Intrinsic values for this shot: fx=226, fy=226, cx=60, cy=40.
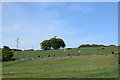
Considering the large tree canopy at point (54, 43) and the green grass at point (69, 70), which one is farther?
the large tree canopy at point (54, 43)

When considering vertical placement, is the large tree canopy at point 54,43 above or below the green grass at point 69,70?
above

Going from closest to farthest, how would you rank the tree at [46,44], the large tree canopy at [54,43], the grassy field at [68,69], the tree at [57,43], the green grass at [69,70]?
the green grass at [69,70] < the grassy field at [68,69] < the tree at [57,43] < the large tree canopy at [54,43] < the tree at [46,44]

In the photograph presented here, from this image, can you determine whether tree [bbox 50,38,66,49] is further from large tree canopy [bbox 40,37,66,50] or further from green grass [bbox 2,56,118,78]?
green grass [bbox 2,56,118,78]

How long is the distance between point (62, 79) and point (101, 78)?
292 cm

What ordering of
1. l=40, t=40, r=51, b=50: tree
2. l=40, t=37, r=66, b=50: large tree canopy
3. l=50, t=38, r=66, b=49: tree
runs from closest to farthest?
l=50, t=38, r=66, b=49: tree → l=40, t=37, r=66, b=50: large tree canopy → l=40, t=40, r=51, b=50: tree

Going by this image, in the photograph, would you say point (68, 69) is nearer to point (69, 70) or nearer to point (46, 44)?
point (69, 70)

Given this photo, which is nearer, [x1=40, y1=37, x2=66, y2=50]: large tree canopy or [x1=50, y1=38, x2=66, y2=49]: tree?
[x1=50, y1=38, x2=66, y2=49]: tree

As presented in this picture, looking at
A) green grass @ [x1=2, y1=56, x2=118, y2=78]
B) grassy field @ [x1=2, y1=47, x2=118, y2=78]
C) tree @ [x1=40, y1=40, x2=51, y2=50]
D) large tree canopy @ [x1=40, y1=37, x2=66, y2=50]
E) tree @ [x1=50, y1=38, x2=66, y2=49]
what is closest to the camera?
green grass @ [x1=2, y1=56, x2=118, y2=78]

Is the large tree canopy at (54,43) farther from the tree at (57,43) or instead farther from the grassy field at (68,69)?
the grassy field at (68,69)

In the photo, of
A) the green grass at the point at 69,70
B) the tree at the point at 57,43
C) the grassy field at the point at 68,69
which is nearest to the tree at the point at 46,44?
the tree at the point at 57,43

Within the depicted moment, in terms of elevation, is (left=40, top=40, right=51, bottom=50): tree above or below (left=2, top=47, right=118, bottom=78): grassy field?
above

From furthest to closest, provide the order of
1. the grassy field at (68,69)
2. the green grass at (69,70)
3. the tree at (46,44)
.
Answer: the tree at (46,44)
the grassy field at (68,69)
the green grass at (69,70)

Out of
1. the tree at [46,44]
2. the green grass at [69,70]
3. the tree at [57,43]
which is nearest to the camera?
the green grass at [69,70]

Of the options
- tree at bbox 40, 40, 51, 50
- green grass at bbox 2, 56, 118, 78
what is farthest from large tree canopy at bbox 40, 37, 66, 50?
green grass at bbox 2, 56, 118, 78
